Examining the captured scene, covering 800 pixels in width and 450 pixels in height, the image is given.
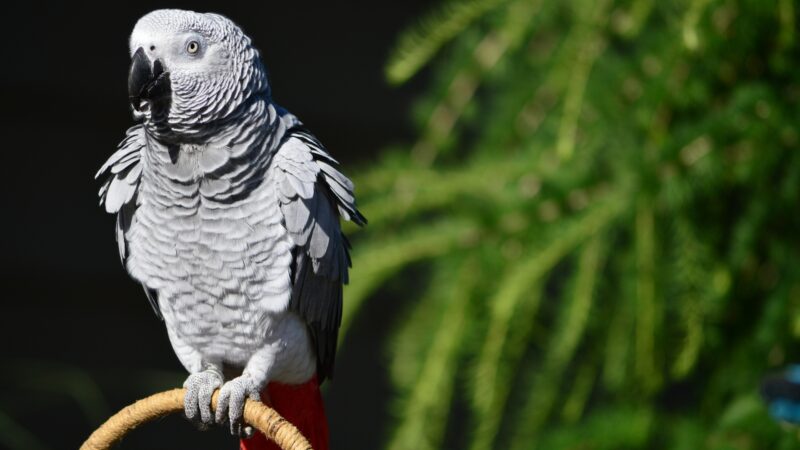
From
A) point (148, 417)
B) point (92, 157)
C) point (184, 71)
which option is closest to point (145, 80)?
point (184, 71)

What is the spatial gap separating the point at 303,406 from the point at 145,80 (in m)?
0.35

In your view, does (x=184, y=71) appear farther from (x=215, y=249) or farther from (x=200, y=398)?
(x=200, y=398)

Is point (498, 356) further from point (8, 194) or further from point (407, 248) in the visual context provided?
point (8, 194)

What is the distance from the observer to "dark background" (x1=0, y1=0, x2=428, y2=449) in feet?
5.44

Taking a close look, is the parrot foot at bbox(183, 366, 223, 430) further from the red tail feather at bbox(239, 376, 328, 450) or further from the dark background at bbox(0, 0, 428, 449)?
the dark background at bbox(0, 0, 428, 449)

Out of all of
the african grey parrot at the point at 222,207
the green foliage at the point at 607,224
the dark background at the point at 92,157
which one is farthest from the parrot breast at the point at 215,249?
the dark background at the point at 92,157

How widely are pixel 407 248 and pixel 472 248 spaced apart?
0.09m

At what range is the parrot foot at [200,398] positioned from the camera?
2.50 ft

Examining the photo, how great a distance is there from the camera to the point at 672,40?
1092 millimetres

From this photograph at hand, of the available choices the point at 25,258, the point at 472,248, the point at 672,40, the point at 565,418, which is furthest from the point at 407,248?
the point at 25,258

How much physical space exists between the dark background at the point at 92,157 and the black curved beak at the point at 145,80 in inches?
35.4

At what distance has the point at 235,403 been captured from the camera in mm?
747

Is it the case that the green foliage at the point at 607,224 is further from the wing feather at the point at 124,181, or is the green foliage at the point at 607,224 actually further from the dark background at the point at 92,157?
the dark background at the point at 92,157

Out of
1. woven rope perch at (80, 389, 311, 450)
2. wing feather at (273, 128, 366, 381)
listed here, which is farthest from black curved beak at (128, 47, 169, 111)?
woven rope perch at (80, 389, 311, 450)
